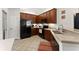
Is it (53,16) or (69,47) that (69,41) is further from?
(53,16)

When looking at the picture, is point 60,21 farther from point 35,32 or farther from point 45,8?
point 35,32

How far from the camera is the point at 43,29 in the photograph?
2029mm

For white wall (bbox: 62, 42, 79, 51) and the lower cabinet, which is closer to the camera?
white wall (bbox: 62, 42, 79, 51)

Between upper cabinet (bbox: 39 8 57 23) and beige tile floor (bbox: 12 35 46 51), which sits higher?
upper cabinet (bbox: 39 8 57 23)

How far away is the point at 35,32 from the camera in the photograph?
2.00m

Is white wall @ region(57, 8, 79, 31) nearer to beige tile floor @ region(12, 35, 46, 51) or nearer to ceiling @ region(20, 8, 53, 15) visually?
ceiling @ region(20, 8, 53, 15)

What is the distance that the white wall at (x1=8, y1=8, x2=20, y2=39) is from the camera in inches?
75.7

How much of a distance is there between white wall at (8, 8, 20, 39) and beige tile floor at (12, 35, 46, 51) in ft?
0.36

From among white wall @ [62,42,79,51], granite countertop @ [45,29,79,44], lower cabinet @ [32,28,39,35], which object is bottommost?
white wall @ [62,42,79,51]

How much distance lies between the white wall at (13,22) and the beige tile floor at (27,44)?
110mm

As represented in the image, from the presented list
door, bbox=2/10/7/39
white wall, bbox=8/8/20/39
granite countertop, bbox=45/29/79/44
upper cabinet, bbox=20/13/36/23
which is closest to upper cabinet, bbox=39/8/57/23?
upper cabinet, bbox=20/13/36/23

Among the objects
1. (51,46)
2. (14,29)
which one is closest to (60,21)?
(51,46)

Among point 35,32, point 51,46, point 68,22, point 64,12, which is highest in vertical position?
point 64,12
